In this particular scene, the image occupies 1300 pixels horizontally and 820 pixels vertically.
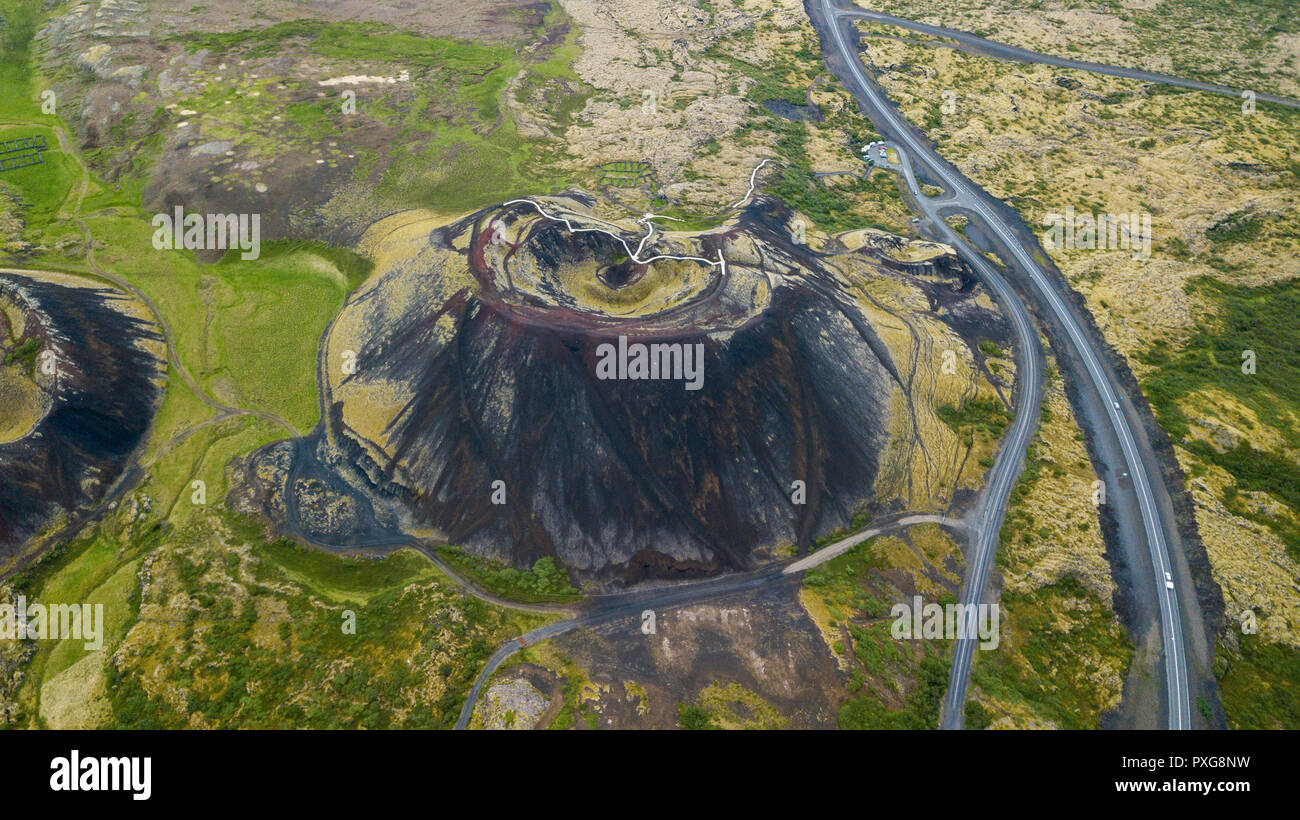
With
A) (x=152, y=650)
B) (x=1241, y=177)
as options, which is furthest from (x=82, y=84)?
(x=1241, y=177)

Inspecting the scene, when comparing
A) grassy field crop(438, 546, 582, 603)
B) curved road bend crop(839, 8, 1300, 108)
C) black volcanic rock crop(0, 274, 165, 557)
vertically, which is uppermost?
curved road bend crop(839, 8, 1300, 108)

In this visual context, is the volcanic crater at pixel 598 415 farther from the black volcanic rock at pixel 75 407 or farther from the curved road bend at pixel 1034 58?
the curved road bend at pixel 1034 58

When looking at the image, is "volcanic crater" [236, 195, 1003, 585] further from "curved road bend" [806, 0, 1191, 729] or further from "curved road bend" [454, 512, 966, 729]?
"curved road bend" [806, 0, 1191, 729]

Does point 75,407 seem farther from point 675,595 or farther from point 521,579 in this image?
point 675,595

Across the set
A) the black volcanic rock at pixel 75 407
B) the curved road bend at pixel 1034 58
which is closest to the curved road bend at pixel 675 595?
the black volcanic rock at pixel 75 407

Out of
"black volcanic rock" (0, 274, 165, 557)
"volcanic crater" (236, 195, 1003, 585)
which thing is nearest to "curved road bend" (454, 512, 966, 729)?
"volcanic crater" (236, 195, 1003, 585)

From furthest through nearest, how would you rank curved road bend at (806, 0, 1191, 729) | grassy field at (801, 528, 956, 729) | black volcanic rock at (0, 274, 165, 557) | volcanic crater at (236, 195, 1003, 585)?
volcanic crater at (236, 195, 1003, 585) → black volcanic rock at (0, 274, 165, 557) → curved road bend at (806, 0, 1191, 729) → grassy field at (801, 528, 956, 729)

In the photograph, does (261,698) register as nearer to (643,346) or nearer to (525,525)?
(525,525)
